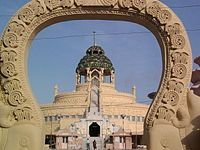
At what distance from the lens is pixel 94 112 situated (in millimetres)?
35656

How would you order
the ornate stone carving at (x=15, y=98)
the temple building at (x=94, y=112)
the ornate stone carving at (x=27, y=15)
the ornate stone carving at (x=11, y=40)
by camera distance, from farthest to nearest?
the temple building at (x=94, y=112), the ornate stone carving at (x=27, y=15), the ornate stone carving at (x=11, y=40), the ornate stone carving at (x=15, y=98)

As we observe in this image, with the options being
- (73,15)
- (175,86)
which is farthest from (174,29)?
(73,15)

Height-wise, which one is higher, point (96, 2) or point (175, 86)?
point (96, 2)

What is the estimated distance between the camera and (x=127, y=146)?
31453 mm

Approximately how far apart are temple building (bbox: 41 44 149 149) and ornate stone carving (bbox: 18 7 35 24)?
81.1ft

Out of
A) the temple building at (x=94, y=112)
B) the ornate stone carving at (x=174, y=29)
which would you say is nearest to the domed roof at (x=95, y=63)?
the temple building at (x=94, y=112)

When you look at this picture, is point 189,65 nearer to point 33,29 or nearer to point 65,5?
point 65,5

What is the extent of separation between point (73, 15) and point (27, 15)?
101cm

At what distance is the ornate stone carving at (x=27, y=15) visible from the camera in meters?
7.61

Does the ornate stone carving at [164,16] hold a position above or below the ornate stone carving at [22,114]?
above

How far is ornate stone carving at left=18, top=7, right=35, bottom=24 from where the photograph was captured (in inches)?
300

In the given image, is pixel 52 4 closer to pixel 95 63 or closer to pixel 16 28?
pixel 16 28

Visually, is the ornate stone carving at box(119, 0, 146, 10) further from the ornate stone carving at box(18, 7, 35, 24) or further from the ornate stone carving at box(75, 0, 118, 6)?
the ornate stone carving at box(18, 7, 35, 24)

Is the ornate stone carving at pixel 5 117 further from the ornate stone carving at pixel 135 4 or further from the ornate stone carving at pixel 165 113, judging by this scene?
the ornate stone carving at pixel 135 4
